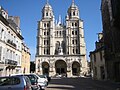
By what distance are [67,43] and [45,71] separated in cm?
1449

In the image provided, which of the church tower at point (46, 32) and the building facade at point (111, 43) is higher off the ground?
the church tower at point (46, 32)

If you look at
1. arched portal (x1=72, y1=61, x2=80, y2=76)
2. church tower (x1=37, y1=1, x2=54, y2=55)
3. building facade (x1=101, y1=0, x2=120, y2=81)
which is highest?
church tower (x1=37, y1=1, x2=54, y2=55)

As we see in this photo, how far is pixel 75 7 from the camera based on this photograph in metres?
83.0

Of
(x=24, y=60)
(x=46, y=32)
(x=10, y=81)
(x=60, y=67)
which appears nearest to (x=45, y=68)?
(x=60, y=67)

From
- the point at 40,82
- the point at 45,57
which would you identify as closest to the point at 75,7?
the point at 45,57

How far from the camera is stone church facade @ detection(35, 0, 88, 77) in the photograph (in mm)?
74688

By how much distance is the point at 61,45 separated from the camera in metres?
80.5

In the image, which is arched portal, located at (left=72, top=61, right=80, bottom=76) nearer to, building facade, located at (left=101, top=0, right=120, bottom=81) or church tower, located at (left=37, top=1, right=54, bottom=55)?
church tower, located at (left=37, top=1, right=54, bottom=55)

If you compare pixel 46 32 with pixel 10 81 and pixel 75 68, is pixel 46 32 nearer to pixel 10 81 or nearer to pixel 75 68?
pixel 75 68

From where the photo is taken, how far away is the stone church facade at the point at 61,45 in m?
74.7

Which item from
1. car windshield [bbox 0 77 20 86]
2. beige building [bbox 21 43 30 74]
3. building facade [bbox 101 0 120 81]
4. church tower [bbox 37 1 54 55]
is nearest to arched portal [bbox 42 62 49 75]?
church tower [bbox 37 1 54 55]

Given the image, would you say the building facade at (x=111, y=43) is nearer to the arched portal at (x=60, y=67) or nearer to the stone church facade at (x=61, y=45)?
the stone church facade at (x=61, y=45)

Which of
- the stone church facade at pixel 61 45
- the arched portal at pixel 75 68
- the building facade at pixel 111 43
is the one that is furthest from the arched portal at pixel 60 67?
the building facade at pixel 111 43

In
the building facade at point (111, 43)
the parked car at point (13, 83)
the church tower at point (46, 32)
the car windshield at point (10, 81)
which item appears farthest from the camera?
the church tower at point (46, 32)
